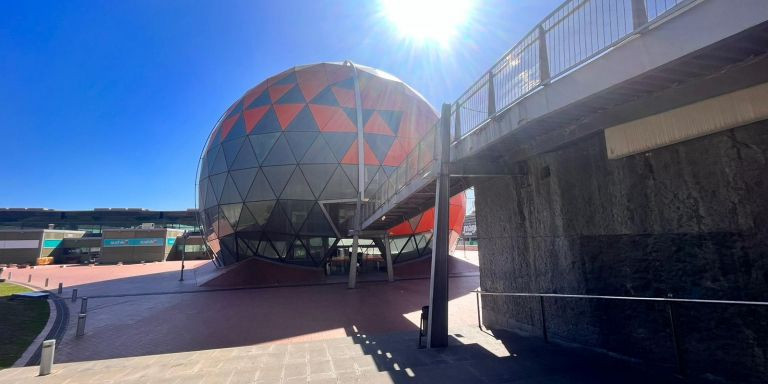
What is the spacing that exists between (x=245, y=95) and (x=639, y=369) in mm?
28494

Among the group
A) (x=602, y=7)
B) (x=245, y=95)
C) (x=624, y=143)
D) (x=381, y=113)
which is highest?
(x=245, y=95)

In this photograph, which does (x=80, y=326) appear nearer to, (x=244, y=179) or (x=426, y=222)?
(x=244, y=179)

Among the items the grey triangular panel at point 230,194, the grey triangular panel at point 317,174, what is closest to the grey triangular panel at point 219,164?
the grey triangular panel at point 230,194

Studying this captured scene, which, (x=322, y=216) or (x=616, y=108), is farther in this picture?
(x=322, y=216)

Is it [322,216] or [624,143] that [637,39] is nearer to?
[624,143]

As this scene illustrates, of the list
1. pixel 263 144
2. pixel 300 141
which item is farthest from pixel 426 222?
pixel 263 144

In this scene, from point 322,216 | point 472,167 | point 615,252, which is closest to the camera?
point 615,252

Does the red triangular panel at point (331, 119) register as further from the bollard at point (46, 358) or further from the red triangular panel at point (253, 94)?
the bollard at point (46, 358)

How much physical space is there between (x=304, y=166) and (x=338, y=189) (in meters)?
2.66

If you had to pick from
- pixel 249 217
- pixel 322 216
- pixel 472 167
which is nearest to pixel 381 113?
pixel 322 216

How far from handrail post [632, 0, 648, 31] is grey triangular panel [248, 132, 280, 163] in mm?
20601

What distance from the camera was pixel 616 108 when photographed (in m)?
5.00

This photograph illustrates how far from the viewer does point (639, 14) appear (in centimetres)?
363

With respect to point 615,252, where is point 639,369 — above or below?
below
